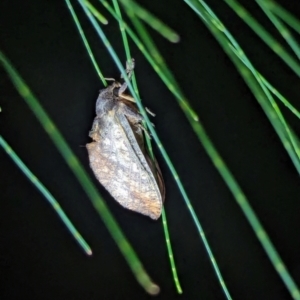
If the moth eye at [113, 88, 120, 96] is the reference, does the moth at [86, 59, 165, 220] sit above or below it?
below

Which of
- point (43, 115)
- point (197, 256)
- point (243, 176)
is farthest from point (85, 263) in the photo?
point (43, 115)

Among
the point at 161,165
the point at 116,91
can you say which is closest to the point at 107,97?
the point at 116,91

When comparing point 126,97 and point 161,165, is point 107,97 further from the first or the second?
point 161,165

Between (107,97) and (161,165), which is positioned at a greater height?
(107,97)
